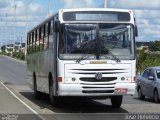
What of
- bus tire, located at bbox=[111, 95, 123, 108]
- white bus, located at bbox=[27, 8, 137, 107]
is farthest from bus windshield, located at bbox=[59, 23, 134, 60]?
bus tire, located at bbox=[111, 95, 123, 108]

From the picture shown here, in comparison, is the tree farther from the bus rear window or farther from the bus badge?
the bus badge

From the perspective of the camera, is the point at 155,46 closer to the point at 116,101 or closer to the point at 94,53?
the point at 116,101

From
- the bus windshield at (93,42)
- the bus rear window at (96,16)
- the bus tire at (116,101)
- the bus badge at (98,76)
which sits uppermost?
the bus rear window at (96,16)

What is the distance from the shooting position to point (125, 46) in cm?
1580

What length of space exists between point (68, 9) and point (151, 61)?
31168mm

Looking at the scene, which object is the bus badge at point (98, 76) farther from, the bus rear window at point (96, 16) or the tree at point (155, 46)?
the tree at point (155, 46)

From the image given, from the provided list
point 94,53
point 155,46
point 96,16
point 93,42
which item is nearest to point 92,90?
point 94,53

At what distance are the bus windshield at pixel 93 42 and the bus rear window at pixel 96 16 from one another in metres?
0.21

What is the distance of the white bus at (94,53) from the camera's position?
611 inches

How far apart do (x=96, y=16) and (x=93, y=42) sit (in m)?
0.89

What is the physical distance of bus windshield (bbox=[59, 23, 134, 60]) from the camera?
15656 mm

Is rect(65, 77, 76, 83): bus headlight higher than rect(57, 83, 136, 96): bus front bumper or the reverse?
higher

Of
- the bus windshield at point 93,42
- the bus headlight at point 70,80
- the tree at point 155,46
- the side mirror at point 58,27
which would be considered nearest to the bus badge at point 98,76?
the bus windshield at point 93,42

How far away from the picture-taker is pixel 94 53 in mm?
15664
